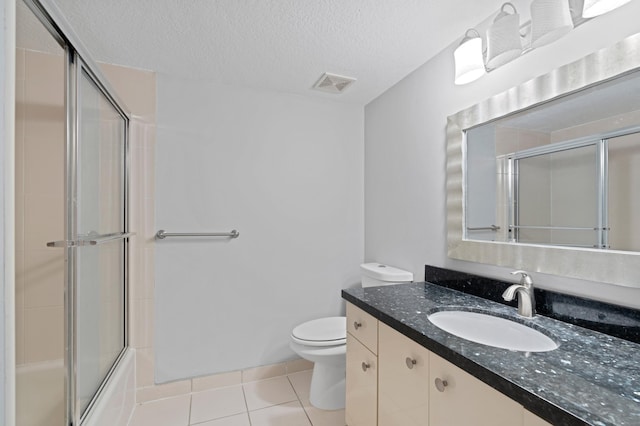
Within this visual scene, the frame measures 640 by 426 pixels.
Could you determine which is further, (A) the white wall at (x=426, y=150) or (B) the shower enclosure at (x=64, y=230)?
(B) the shower enclosure at (x=64, y=230)

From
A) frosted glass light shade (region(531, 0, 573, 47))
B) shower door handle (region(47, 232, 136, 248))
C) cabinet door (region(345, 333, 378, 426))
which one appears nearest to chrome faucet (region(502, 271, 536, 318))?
cabinet door (region(345, 333, 378, 426))

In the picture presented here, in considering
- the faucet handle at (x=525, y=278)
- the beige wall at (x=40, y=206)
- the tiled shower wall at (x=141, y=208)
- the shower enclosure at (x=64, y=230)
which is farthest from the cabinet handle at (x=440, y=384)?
the tiled shower wall at (x=141, y=208)

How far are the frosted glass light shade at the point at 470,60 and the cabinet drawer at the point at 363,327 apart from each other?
1162 millimetres

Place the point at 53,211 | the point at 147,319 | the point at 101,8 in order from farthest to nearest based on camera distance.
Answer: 1. the point at 147,319
2. the point at 53,211
3. the point at 101,8

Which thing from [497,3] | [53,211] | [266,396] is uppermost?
[497,3]

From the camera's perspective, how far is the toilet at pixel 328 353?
1712mm

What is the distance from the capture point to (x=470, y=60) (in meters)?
1.31

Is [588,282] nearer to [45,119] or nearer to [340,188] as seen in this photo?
[340,188]

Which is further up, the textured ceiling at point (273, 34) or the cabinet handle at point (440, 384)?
the textured ceiling at point (273, 34)

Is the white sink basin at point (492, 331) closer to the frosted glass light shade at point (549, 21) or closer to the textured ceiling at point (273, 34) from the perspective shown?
the frosted glass light shade at point (549, 21)
